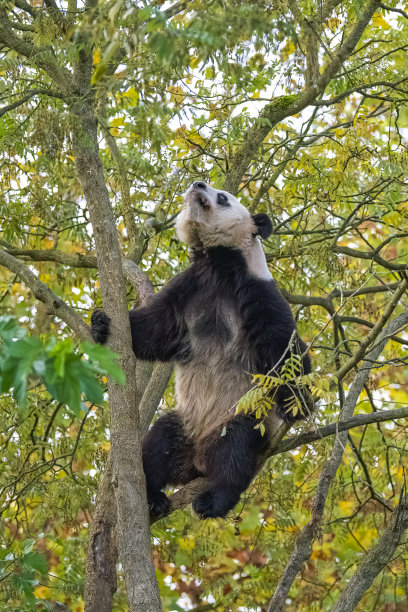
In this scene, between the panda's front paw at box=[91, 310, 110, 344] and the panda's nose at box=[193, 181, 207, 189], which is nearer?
the panda's front paw at box=[91, 310, 110, 344]

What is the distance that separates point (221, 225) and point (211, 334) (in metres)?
0.92

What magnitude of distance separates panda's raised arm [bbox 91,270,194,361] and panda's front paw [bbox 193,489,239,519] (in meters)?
1.29

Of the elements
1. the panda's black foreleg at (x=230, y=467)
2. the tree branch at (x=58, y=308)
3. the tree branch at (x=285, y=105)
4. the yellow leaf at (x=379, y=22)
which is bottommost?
the panda's black foreleg at (x=230, y=467)

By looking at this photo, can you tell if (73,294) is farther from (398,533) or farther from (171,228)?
(398,533)

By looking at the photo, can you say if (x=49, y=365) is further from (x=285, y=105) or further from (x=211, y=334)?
(x=285, y=105)

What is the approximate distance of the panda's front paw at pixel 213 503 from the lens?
5527 mm

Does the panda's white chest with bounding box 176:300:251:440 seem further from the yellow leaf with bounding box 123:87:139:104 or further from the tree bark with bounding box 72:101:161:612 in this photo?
the yellow leaf with bounding box 123:87:139:104

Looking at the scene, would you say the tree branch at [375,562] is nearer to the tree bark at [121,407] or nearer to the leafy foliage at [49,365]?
the tree bark at [121,407]

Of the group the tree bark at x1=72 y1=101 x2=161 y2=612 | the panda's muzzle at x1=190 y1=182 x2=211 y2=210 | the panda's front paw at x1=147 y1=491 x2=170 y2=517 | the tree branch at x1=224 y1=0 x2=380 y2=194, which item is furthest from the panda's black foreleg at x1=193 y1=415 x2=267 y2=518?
the tree branch at x1=224 y1=0 x2=380 y2=194

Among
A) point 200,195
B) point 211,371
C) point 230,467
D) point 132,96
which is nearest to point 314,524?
point 230,467

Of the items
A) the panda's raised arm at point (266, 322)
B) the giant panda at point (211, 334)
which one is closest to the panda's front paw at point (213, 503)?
the giant panda at point (211, 334)

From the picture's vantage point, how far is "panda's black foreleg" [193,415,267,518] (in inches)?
219

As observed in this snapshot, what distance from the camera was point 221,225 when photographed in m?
6.60

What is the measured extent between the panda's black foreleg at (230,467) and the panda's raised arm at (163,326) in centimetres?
91
